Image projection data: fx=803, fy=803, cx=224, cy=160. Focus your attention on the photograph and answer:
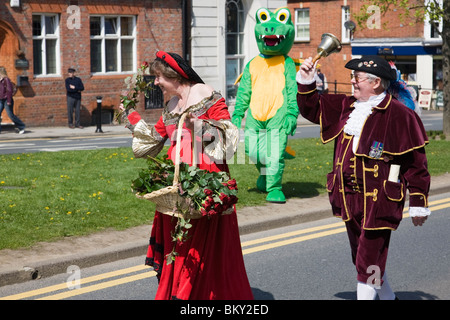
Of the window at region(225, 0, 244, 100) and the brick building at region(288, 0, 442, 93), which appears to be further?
the brick building at region(288, 0, 442, 93)

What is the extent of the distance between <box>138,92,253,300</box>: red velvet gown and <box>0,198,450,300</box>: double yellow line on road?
1.45m

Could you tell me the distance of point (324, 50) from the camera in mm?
6031

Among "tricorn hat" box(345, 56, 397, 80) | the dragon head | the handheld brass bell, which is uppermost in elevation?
the dragon head

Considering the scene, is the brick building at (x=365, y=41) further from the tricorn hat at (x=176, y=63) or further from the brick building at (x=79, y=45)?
the tricorn hat at (x=176, y=63)

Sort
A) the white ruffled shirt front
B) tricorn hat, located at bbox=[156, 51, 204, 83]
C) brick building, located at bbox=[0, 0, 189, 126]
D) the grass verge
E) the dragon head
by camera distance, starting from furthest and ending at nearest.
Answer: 1. brick building, located at bbox=[0, 0, 189, 126]
2. the dragon head
3. the grass verge
4. the white ruffled shirt front
5. tricorn hat, located at bbox=[156, 51, 204, 83]

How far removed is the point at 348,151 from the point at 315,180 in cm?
645

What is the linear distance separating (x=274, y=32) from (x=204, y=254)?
5.90 m

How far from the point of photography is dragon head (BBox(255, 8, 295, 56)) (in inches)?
434

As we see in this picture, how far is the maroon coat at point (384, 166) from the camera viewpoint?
5820 millimetres

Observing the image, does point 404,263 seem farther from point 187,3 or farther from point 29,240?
point 187,3

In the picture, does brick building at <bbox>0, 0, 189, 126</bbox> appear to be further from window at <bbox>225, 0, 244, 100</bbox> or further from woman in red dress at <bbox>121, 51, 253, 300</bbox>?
woman in red dress at <bbox>121, 51, 253, 300</bbox>

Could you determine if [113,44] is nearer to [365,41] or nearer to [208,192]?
[365,41]

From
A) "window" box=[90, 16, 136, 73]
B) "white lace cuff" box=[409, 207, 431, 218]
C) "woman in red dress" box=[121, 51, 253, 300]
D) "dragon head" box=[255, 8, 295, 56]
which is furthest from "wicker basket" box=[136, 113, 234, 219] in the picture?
"window" box=[90, 16, 136, 73]
